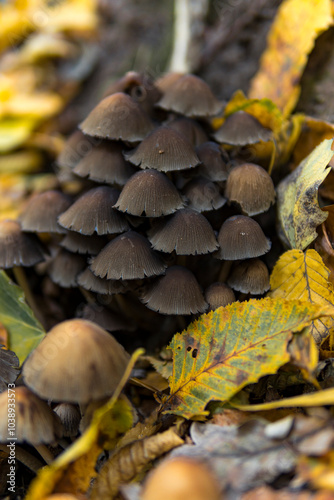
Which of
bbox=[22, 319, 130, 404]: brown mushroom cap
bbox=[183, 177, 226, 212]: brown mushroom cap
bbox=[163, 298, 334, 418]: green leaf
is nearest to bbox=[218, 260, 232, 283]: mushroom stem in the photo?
bbox=[183, 177, 226, 212]: brown mushroom cap

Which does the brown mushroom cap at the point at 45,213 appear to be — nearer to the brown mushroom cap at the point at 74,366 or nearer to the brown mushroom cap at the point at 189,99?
the brown mushroom cap at the point at 189,99

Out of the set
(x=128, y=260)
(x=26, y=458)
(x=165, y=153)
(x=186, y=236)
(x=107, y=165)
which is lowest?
(x=26, y=458)

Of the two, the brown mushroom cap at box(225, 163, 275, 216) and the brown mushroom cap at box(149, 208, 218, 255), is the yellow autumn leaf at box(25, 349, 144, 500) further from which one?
the brown mushroom cap at box(225, 163, 275, 216)

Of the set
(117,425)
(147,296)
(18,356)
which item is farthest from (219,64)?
(117,425)

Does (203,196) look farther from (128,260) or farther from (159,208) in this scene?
(128,260)

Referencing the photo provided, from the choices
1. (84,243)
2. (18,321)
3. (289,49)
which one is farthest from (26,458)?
(289,49)

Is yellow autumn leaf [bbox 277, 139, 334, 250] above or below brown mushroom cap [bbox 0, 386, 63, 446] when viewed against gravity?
above
